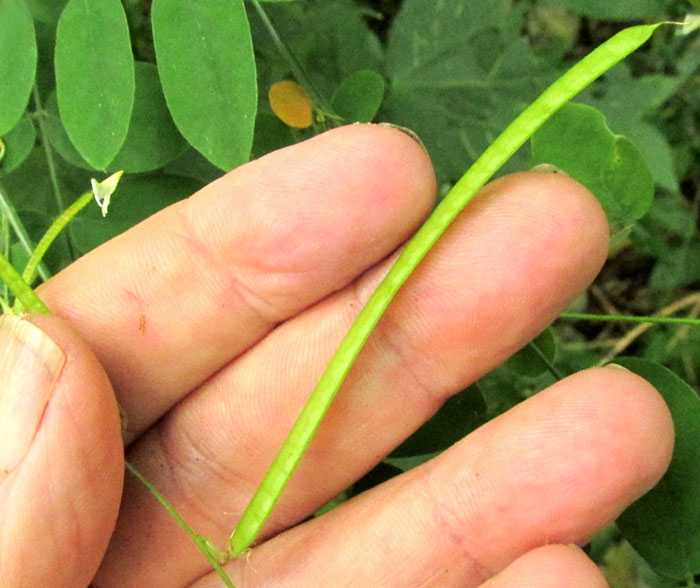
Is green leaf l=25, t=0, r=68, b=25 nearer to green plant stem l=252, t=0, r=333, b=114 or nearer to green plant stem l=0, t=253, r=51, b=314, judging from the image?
green plant stem l=252, t=0, r=333, b=114

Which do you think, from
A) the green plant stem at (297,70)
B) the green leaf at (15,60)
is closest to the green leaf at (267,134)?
the green plant stem at (297,70)

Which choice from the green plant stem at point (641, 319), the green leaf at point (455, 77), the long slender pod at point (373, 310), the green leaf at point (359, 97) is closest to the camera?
the long slender pod at point (373, 310)

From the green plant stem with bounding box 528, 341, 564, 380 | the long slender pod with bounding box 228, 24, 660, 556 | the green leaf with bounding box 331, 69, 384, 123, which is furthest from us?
the green leaf with bounding box 331, 69, 384, 123

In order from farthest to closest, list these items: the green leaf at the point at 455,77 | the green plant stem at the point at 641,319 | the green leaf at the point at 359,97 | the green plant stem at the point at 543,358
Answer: the green leaf at the point at 455,77 < the green leaf at the point at 359,97 < the green plant stem at the point at 543,358 < the green plant stem at the point at 641,319

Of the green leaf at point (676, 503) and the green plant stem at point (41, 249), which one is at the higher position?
the green plant stem at point (41, 249)

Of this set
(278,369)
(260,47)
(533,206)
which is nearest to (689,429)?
(533,206)

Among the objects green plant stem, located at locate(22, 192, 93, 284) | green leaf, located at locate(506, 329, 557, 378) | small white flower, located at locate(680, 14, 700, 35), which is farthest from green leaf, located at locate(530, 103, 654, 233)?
green plant stem, located at locate(22, 192, 93, 284)

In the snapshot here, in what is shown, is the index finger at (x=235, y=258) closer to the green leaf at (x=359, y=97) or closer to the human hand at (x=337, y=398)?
the human hand at (x=337, y=398)

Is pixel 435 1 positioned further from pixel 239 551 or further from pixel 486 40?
pixel 239 551

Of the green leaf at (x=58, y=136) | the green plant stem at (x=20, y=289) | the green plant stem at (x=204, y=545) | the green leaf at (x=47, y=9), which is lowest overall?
the green plant stem at (x=204, y=545)
